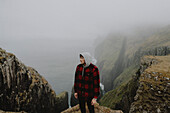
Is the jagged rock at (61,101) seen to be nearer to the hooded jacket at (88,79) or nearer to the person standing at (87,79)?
the person standing at (87,79)

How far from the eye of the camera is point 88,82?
7348 mm

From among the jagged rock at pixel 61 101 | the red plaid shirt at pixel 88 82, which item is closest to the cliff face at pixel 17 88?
the jagged rock at pixel 61 101

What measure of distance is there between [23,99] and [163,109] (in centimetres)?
3590

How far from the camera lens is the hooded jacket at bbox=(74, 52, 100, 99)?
709cm

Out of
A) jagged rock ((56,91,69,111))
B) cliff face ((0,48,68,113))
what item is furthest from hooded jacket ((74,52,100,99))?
jagged rock ((56,91,69,111))

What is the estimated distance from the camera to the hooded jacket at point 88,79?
709 centimetres

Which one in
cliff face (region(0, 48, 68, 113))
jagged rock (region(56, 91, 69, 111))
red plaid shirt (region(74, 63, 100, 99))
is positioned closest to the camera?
red plaid shirt (region(74, 63, 100, 99))

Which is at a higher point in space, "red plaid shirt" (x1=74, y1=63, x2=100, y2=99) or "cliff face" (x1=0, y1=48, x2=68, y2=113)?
"red plaid shirt" (x1=74, y1=63, x2=100, y2=99)

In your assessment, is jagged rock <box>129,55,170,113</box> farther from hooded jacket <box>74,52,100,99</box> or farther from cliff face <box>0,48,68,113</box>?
cliff face <box>0,48,68,113</box>

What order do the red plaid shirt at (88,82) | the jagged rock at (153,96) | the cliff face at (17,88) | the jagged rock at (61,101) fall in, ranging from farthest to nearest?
the jagged rock at (61,101), the cliff face at (17,88), the jagged rock at (153,96), the red plaid shirt at (88,82)

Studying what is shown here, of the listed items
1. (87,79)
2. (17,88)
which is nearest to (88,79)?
(87,79)

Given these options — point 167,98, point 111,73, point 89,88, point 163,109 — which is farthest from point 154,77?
point 111,73

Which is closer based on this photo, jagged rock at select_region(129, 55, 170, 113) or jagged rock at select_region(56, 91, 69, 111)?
jagged rock at select_region(129, 55, 170, 113)

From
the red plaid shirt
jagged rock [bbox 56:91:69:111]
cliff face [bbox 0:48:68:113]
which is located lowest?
jagged rock [bbox 56:91:69:111]
